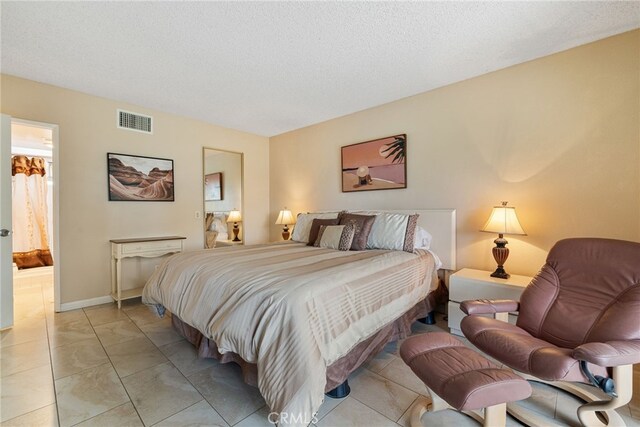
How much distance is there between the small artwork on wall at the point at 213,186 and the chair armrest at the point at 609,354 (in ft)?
14.4

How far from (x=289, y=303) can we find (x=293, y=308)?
0.12 feet

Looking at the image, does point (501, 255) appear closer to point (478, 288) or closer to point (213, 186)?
point (478, 288)

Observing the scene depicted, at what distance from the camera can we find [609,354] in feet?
3.96

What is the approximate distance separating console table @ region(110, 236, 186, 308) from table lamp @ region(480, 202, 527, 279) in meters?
3.73

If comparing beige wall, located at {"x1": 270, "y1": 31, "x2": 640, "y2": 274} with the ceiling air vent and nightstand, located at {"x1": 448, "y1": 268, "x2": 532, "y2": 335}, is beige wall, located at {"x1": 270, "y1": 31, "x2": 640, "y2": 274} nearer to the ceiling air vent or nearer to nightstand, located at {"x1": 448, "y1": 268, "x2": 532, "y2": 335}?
nightstand, located at {"x1": 448, "y1": 268, "x2": 532, "y2": 335}

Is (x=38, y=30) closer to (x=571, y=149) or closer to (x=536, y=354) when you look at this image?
(x=536, y=354)

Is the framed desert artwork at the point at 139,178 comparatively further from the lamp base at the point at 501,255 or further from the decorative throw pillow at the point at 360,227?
the lamp base at the point at 501,255

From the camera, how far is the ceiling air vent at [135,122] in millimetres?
3494

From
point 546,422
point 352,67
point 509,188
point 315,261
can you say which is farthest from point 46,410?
point 509,188

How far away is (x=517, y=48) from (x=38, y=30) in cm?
384

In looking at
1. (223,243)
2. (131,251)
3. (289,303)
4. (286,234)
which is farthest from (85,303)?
(289,303)

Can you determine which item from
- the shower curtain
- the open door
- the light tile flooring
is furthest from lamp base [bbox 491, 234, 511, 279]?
the shower curtain

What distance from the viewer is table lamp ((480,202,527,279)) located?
7.83ft

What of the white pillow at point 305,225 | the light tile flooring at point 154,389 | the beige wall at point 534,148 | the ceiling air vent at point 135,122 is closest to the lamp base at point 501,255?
the beige wall at point 534,148
